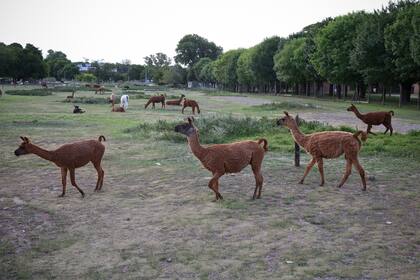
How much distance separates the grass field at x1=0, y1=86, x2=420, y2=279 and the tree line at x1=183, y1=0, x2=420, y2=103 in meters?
30.4

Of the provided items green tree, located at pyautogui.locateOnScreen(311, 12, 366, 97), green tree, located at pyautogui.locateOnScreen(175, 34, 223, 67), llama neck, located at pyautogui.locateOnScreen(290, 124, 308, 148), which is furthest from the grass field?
green tree, located at pyautogui.locateOnScreen(175, 34, 223, 67)

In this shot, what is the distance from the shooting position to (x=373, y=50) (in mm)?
47438

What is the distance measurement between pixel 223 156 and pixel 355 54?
143ft

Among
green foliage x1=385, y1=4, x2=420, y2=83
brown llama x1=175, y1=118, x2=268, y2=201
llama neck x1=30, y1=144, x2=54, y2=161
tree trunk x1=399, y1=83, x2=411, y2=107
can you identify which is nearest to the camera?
brown llama x1=175, y1=118, x2=268, y2=201

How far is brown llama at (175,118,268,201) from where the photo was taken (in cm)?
964

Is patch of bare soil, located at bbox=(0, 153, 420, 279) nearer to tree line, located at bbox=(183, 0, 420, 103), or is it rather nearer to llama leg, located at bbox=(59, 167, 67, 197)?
llama leg, located at bbox=(59, 167, 67, 197)

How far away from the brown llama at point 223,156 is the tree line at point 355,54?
32.8m

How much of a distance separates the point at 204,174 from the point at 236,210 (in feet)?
12.1

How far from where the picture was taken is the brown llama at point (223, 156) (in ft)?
31.6

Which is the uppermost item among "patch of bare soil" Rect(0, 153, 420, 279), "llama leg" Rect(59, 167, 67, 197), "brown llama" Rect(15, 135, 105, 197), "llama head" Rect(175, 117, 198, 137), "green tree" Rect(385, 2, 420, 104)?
"green tree" Rect(385, 2, 420, 104)

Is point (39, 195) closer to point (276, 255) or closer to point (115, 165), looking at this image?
point (115, 165)

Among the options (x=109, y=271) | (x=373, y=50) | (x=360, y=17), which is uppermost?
(x=360, y=17)

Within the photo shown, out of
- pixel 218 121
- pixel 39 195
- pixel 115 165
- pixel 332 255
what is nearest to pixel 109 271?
pixel 332 255

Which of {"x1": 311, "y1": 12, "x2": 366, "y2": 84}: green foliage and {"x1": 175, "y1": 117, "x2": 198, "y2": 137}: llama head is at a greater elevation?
{"x1": 311, "y1": 12, "x2": 366, "y2": 84}: green foliage
